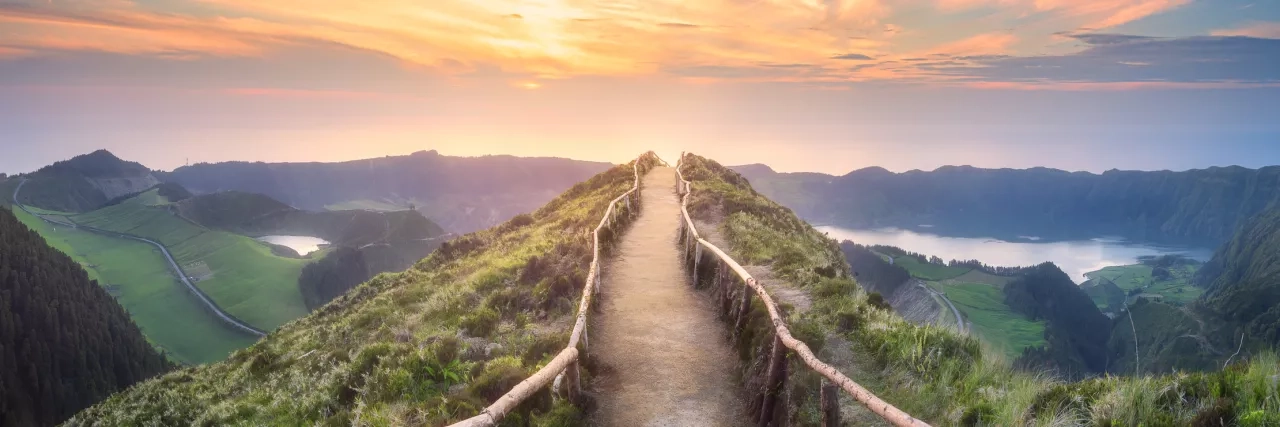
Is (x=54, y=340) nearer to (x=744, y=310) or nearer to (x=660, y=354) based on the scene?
(x=660, y=354)

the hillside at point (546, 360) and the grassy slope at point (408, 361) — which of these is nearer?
the hillside at point (546, 360)

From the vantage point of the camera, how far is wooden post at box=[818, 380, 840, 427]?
7.31 m

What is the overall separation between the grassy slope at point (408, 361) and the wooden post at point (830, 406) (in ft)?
13.1

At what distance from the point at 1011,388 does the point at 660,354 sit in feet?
21.5

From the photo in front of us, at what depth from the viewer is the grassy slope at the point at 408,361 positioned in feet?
34.2

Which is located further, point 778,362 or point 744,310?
point 744,310

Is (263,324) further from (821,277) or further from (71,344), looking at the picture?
(821,277)

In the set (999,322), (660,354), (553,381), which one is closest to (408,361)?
(553,381)

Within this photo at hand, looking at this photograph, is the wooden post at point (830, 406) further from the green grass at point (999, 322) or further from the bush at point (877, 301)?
the green grass at point (999, 322)

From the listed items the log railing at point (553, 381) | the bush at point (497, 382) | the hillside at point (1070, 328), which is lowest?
the hillside at point (1070, 328)

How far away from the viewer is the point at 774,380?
9547mm

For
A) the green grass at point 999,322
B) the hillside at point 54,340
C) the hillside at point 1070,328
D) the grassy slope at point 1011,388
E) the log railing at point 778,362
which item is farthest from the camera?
the green grass at point 999,322

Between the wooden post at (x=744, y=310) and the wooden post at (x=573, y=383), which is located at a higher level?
the wooden post at (x=744, y=310)

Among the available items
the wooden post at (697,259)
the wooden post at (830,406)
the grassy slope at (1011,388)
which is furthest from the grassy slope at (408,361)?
the grassy slope at (1011,388)
